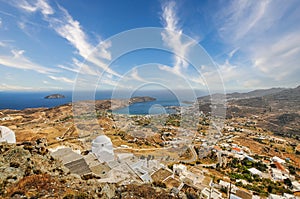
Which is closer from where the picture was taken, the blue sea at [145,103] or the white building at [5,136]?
the white building at [5,136]

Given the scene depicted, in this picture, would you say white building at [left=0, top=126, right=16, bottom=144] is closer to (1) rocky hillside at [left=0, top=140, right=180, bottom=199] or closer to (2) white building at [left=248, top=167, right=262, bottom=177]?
(1) rocky hillside at [left=0, top=140, right=180, bottom=199]

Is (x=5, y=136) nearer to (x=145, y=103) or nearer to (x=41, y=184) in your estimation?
(x=41, y=184)

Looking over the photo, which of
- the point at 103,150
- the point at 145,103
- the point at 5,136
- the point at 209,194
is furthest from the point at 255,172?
the point at 145,103

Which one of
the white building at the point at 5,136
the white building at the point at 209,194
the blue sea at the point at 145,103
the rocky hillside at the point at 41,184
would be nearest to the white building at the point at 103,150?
the blue sea at the point at 145,103

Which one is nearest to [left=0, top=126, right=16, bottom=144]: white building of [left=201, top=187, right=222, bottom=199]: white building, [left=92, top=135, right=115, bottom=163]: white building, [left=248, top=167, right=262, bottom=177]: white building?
[left=92, top=135, right=115, bottom=163]: white building

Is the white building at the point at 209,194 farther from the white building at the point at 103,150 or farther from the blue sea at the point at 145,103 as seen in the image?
the white building at the point at 103,150

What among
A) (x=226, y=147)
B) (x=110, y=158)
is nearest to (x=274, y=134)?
(x=226, y=147)

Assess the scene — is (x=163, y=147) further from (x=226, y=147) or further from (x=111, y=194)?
(x=111, y=194)

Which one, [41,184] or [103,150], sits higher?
[41,184]

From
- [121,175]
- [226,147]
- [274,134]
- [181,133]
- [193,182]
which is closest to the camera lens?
[121,175]
